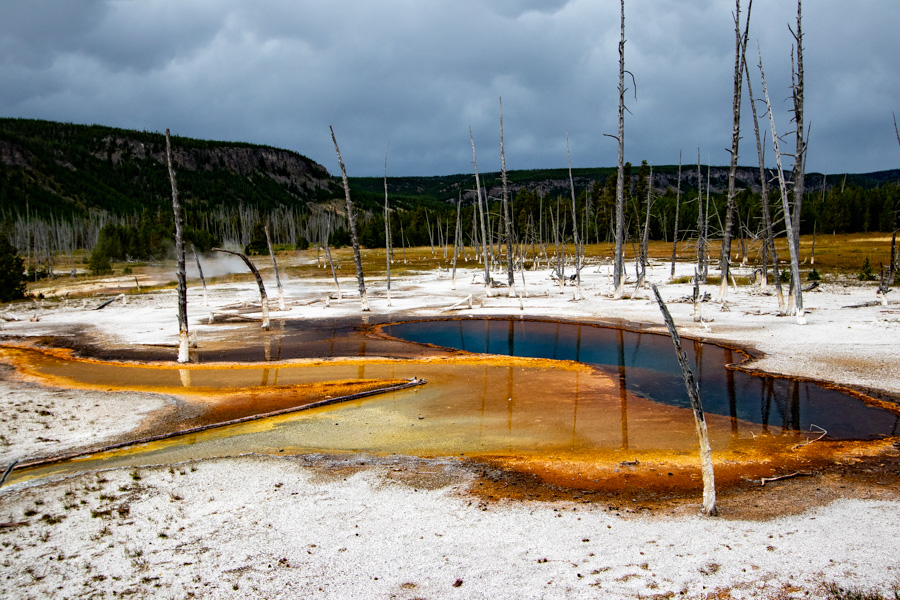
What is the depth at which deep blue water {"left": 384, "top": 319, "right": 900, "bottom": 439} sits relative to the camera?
13.1 meters

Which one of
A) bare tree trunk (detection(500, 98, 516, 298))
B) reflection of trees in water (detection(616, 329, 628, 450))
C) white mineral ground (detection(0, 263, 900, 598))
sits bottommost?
reflection of trees in water (detection(616, 329, 628, 450))

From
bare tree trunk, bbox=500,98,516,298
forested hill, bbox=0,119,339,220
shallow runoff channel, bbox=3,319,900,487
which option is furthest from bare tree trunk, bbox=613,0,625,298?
forested hill, bbox=0,119,339,220

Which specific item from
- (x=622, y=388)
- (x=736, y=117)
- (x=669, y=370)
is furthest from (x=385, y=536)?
(x=736, y=117)

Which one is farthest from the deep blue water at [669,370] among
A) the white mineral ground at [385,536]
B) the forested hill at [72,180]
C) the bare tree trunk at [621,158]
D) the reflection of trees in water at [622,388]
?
the forested hill at [72,180]

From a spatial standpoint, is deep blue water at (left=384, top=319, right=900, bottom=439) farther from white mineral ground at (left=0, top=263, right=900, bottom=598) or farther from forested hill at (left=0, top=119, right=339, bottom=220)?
forested hill at (left=0, top=119, right=339, bottom=220)

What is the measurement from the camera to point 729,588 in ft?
20.4

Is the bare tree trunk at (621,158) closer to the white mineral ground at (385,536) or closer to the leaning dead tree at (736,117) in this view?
the leaning dead tree at (736,117)

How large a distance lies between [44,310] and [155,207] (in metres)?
151

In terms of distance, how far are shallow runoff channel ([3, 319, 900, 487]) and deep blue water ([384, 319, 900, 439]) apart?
8 cm

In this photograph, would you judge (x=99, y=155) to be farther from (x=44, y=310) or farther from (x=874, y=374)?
(x=874, y=374)

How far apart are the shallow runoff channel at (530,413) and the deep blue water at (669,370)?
0.25 feet

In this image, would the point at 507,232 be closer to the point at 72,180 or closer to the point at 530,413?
the point at 530,413

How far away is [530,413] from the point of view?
46.4 feet

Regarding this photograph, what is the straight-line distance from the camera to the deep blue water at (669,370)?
13.1 metres
